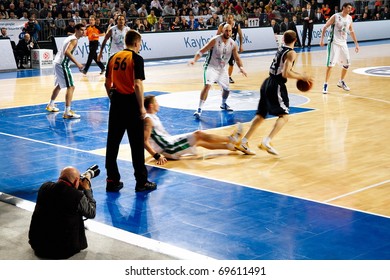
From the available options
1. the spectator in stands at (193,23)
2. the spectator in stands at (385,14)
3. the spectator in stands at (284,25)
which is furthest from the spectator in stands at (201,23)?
the spectator in stands at (385,14)

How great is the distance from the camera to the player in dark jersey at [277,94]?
10.2 meters

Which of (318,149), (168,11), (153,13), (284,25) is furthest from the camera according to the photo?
(284,25)

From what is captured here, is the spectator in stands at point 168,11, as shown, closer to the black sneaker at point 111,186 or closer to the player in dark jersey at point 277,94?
the player in dark jersey at point 277,94

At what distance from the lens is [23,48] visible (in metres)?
23.9

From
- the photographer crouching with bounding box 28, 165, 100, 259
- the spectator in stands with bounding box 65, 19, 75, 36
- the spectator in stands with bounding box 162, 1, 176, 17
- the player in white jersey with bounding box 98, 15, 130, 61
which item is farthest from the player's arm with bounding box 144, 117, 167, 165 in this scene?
the spectator in stands with bounding box 162, 1, 176, 17

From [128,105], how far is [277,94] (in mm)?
3074

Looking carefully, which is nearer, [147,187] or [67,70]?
[147,187]

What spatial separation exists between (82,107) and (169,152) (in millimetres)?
5774

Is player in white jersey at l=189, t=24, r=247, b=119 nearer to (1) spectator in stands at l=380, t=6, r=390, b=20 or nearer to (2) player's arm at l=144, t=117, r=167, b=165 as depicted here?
(2) player's arm at l=144, t=117, r=167, b=165

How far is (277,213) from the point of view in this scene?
24.2ft

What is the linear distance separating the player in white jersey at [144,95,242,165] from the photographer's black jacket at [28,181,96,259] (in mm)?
3759

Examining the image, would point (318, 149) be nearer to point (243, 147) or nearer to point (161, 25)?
point (243, 147)

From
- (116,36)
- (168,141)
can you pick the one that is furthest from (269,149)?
(116,36)
